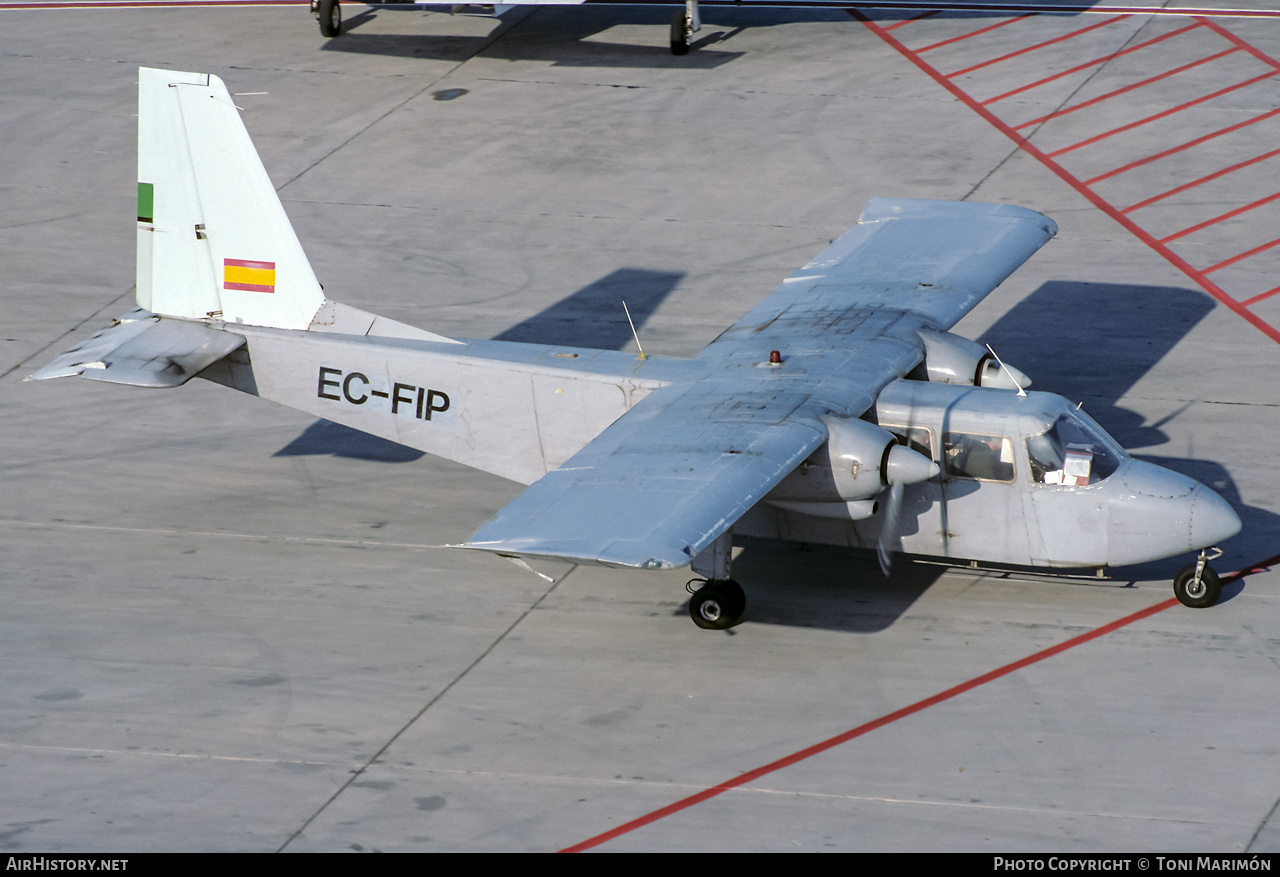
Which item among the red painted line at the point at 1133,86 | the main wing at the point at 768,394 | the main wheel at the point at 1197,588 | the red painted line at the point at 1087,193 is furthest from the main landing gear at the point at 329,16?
the main wheel at the point at 1197,588

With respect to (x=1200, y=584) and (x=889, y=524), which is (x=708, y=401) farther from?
(x=1200, y=584)

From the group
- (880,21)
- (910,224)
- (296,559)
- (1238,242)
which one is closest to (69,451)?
(296,559)

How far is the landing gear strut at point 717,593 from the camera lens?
Answer: 1970 centimetres

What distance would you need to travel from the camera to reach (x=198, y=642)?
1984 centimetres

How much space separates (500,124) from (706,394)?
17.9 m

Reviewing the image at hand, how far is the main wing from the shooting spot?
1680cm

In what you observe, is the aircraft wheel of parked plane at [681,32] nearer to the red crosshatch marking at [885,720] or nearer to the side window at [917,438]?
the side window at [917,438]

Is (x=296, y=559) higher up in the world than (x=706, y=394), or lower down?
lower down

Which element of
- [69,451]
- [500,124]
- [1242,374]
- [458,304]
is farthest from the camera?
[500,124]

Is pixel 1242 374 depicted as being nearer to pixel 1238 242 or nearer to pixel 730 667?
pixel 1238 242

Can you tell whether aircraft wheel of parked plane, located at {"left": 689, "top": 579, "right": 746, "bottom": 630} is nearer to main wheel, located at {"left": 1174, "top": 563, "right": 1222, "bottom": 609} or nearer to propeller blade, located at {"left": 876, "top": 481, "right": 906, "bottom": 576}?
propeller blade, located at {"left": 876, "top": 481, "right": 906, "bottom": 576}

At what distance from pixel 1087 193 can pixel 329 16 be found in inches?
749

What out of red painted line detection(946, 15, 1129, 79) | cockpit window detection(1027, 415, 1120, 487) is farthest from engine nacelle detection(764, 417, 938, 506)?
red painted line detection(946, 15, 1129, 79)

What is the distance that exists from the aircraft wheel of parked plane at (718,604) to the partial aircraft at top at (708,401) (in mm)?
29
